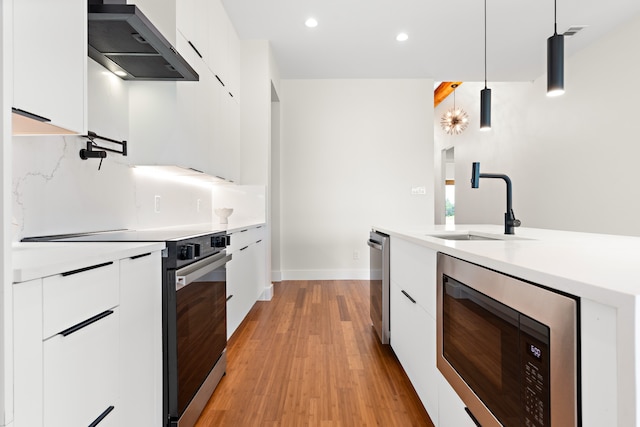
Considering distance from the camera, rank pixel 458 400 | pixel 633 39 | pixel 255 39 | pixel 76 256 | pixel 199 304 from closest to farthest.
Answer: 1. pixel 76 256
2. pixel 458 400
3. pixel 199 304
4. pixel 633 39
5. pixel 255 39

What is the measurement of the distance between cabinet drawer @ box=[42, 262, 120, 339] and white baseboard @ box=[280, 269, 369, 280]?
4072 mm

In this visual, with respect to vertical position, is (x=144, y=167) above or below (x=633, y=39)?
below

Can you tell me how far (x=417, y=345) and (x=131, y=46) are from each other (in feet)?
6.57

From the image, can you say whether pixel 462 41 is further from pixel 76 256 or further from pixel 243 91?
pixel 76 256

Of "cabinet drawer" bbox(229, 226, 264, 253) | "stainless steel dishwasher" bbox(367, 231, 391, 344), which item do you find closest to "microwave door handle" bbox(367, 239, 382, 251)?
"stainless steel dishwasher" bbox(367, 231, 391, 344)

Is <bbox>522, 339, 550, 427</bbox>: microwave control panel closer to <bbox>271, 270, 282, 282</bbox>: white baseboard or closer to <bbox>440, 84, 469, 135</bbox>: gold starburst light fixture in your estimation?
<bbox>271, 270, 282, 282</bbox>: white baseboard

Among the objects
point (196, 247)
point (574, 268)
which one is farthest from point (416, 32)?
point (574, 268)

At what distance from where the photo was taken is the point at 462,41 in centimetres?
407

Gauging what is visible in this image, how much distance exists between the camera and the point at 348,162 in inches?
205

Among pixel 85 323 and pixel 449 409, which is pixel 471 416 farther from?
pixel 85 323

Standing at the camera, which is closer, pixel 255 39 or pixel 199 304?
pixel 199 304

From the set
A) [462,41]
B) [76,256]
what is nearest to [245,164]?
[462,41]

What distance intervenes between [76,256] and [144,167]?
1479mm

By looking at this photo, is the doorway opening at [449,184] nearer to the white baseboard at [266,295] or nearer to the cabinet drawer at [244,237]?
the white baseboard at [266,295]
